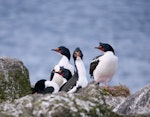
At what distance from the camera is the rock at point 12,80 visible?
13469 mm

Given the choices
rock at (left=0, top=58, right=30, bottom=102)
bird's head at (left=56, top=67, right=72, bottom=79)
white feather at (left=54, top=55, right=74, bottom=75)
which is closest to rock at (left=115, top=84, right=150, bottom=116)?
rock at (left=0, top=58, right=30, bottom=102)

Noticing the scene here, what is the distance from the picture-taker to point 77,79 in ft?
51.8

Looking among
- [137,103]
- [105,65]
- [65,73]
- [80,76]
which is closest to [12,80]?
[80,76]

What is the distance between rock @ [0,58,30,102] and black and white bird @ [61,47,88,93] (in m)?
1.51

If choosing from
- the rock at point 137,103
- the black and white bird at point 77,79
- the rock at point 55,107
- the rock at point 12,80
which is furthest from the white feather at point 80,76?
the rock at point 55,107

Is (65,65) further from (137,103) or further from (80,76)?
(137,103)

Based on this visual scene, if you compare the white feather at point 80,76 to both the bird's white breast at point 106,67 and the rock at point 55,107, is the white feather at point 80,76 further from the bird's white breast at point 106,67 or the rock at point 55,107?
the rock at point 55,107

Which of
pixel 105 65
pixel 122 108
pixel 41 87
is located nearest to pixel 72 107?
pixel 122 108

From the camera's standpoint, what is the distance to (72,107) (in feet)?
26.4

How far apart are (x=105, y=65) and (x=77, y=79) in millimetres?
5078

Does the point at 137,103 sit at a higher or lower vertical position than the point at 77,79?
lower

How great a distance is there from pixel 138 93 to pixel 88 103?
13.5 feet

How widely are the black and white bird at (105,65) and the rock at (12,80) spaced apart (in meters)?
6.67

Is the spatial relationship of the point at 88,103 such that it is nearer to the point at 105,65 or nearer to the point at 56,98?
the point at 56,98
